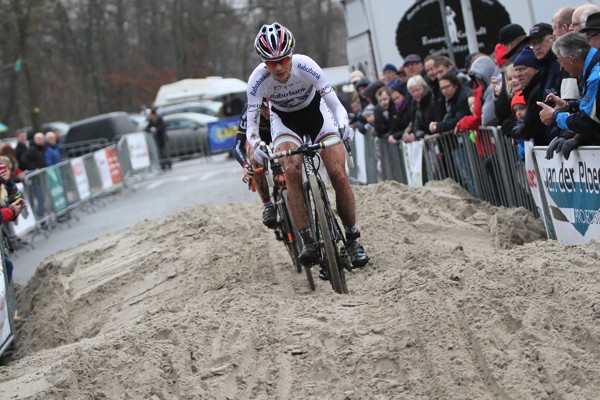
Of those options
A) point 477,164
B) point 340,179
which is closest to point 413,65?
point 477,164

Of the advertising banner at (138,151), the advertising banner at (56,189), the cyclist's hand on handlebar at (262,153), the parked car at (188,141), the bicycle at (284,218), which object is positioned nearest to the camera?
the cyclist's hand on handlebar at (262,153)

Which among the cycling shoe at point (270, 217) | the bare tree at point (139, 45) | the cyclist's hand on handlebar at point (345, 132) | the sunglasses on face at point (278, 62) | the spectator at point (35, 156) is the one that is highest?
the bare tree at point (139, 45)

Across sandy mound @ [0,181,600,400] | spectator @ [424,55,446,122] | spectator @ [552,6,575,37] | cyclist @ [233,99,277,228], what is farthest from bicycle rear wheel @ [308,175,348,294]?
spectator @ [424,55,446,122]

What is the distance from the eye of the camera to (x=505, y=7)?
18797mm

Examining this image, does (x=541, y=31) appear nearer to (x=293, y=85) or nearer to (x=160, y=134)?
(x=293, y=85)

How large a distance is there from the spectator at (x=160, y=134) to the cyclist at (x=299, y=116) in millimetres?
25895

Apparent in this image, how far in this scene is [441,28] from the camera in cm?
1956

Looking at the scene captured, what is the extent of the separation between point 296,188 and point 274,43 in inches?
48.1

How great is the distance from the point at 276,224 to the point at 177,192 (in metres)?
14.5

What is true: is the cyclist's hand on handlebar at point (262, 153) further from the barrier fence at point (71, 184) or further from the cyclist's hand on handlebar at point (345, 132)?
the barrier fence at point (71, 184)

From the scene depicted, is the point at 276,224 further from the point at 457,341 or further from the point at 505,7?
the point at 505,7

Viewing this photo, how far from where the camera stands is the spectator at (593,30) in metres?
7.71

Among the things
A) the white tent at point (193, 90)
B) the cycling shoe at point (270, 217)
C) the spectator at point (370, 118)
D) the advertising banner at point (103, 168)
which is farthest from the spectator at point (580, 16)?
Result: the white tent at point (193, 90)

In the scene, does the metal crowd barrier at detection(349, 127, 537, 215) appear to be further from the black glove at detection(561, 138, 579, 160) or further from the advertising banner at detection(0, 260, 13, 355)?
the advertising banner at detection(0, 260, 13, 355)
